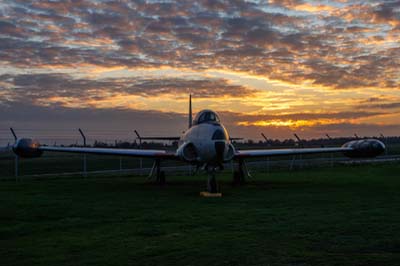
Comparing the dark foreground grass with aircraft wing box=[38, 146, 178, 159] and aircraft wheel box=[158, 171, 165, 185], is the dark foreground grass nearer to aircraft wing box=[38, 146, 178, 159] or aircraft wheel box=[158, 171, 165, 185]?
aircraft wing box=[38, 146, 178, 159]

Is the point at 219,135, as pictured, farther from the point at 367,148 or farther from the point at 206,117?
the point at 367,148

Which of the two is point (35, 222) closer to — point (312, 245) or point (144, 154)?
point (312, 245)

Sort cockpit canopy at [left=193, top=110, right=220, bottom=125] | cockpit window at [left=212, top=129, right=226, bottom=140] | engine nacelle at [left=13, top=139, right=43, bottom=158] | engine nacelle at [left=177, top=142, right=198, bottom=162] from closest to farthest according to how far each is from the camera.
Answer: cockpit window at [left=212, top=129, right=226, bottom=140] < engine nacelle at [left=177, top=142, right=198, bottom=162] < cockpit canopy at [left=193, top=110, right=220, bottom=125] < engine nacelle at [left=13, top=139, right=43, bottom=158]

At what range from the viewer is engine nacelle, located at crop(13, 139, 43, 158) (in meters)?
23.1

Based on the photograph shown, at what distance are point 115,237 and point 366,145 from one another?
58.6 feet

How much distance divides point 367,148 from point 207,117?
29.4ft

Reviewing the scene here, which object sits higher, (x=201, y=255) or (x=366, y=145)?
(x=366, y=145)

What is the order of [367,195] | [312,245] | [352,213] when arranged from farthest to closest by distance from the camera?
[367,195], [352,213], [312,245]

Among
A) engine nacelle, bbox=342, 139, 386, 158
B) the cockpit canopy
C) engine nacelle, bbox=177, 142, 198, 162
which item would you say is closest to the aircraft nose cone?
engine nacelle, bbox=177, 142, 198, 162

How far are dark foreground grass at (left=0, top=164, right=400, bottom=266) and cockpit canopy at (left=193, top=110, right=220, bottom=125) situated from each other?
508 centimetres

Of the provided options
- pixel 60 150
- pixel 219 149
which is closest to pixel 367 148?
pixel 219 149

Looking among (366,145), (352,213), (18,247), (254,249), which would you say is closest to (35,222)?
(18,247)

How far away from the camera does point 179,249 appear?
7598 mm

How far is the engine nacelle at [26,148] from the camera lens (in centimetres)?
2311
